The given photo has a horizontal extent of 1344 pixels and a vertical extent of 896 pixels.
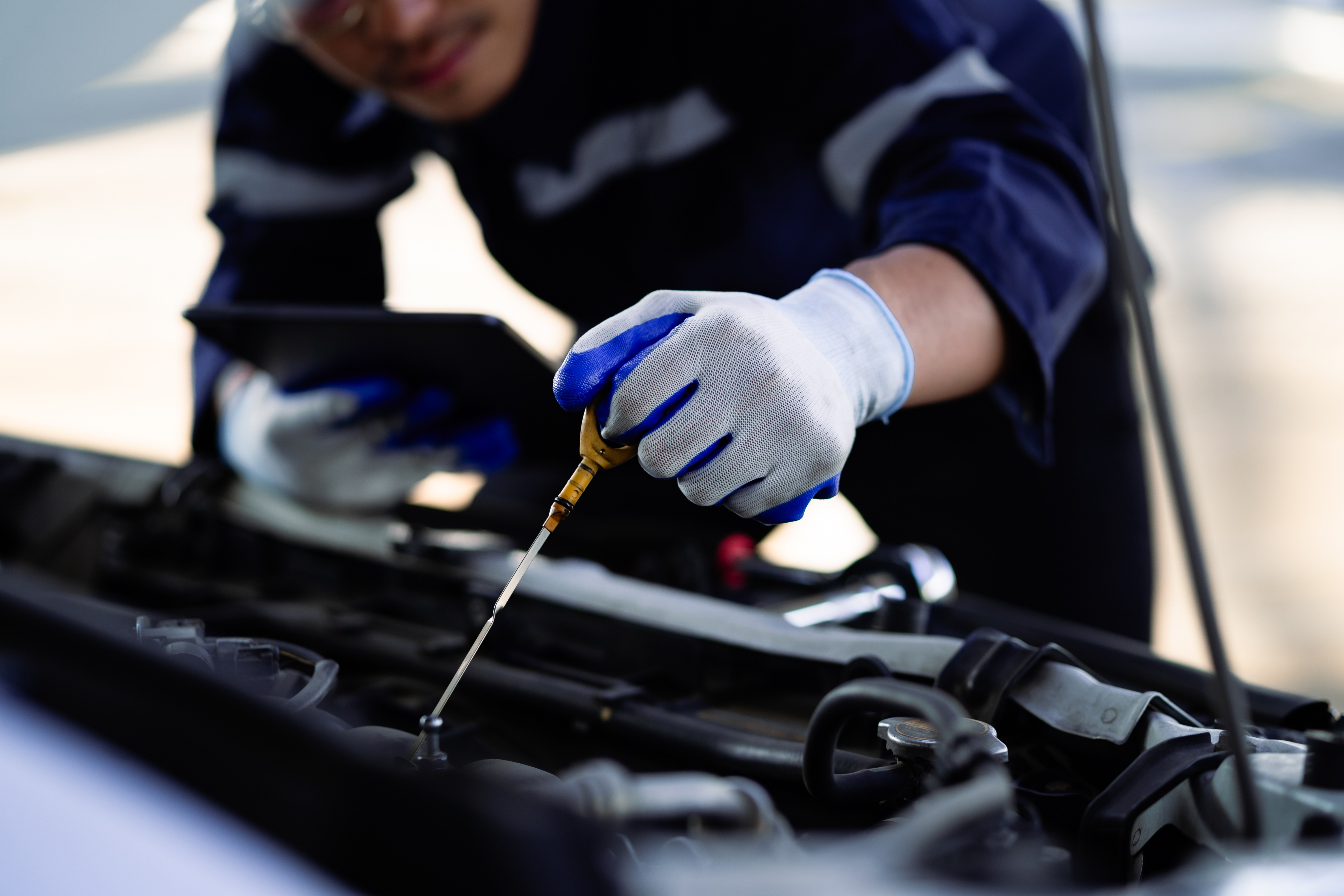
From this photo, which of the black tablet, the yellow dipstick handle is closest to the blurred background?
the black tablet

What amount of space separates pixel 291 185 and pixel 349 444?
576 mm

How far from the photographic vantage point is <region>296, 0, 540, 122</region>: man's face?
131 cm

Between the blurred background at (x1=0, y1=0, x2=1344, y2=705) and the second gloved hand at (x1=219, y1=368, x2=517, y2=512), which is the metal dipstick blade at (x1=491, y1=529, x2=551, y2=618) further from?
the second gloved hand at (x1=219, y1=368, x2=517, y2=512)

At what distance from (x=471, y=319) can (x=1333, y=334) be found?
4570 millimetres

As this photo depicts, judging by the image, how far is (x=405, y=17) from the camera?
1.30 metres

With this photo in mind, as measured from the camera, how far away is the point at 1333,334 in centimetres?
431

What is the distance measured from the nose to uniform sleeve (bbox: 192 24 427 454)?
0.48 meters

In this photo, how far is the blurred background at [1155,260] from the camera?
4.45 ft

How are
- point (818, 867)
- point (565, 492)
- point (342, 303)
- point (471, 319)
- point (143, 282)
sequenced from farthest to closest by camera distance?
point (143, 282) → point (342, 303) → point (471, 319) → point (565, 492) → point (818, 867)

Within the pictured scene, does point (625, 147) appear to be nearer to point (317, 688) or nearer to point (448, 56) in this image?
point (448, 56)

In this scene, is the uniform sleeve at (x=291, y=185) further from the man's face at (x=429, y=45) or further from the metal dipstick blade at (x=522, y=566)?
the metal dipstick blade at (x=522, y=566)

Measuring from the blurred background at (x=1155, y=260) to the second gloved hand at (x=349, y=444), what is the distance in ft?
0.54

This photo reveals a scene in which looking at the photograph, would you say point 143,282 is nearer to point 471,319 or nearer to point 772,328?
point 471,319

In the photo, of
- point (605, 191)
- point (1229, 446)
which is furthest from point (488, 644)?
point (1229, 446)
